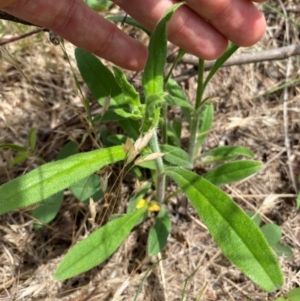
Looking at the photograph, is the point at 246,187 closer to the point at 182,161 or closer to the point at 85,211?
the point at 182,161

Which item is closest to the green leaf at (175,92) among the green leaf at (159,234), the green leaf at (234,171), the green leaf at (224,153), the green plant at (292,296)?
the green leaf at (224,153)

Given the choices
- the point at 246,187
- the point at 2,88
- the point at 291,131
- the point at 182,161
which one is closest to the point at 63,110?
the point at 2,88

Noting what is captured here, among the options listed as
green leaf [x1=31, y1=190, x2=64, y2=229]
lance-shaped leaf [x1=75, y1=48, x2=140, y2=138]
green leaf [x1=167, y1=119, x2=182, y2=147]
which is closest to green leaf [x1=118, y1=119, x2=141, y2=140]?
lance-shaped leaf [x1=75, y1=48, x2=140, y2=138]

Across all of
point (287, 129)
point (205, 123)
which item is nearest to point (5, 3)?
point (205, 123)

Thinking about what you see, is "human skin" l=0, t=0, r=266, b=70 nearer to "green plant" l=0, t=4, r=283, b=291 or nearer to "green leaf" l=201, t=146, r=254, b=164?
"green plant" l=0, t=4, r=283, b=291

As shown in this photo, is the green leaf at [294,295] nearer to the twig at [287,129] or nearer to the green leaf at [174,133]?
the twig at [287,129]
